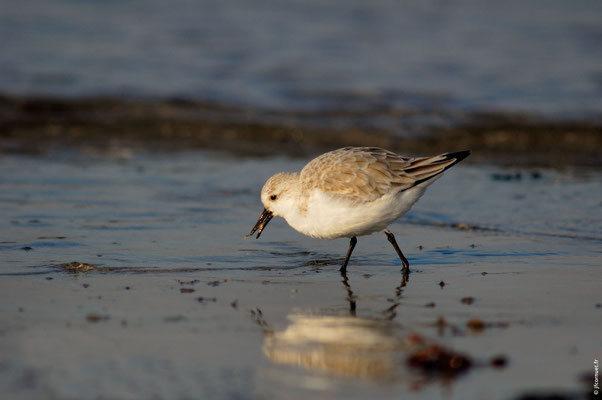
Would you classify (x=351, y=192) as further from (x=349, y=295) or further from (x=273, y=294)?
(x=273, y=294)

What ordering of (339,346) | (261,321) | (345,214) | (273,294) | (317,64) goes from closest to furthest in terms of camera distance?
(339,346) → (261,321) → (273,294) → (345,214) → (317,64)

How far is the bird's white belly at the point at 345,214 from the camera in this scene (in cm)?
685

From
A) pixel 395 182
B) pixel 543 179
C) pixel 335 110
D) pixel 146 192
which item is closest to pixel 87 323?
pixel 395 182

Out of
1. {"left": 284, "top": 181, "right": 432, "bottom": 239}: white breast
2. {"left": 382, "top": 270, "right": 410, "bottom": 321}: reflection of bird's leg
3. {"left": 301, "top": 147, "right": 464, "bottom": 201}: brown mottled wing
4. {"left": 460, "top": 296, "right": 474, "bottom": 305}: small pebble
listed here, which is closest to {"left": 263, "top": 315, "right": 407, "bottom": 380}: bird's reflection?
{"left": 382, "top": 270, "right": 410, "bottom": 321}: reflection of bird's leg

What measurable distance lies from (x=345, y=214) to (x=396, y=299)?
107 cm

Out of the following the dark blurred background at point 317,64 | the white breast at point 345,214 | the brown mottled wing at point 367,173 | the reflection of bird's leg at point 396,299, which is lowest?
the reflection of bird's leg at point 396,299

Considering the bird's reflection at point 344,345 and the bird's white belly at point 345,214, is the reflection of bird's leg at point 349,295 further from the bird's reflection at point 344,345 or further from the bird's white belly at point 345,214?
the bird's white belly at point 345,214

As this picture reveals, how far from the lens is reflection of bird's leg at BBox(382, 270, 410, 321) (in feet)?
18.4

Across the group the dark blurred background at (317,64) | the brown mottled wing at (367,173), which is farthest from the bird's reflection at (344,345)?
the dark blurred background at (317,64)

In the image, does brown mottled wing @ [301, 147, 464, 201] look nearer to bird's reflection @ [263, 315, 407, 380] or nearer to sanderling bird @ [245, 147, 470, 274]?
sanderling bird @ [245, 147, 470, 274]

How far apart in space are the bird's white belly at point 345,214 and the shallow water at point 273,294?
377 mm

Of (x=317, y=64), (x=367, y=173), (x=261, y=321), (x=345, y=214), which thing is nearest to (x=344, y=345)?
(x=261, y=321)

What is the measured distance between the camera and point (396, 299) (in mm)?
6012

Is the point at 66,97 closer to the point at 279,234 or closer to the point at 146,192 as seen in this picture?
the point at 146,192
